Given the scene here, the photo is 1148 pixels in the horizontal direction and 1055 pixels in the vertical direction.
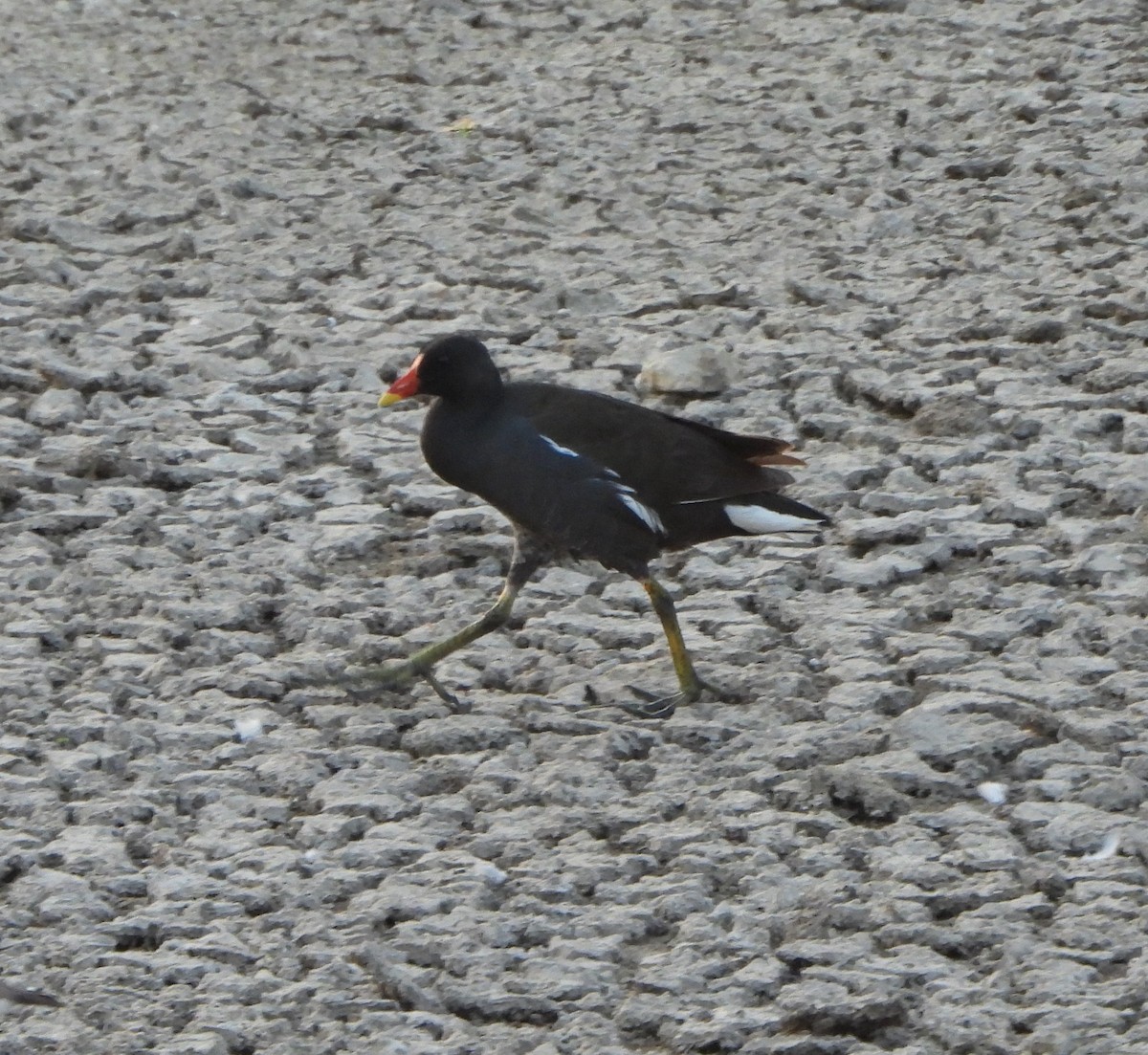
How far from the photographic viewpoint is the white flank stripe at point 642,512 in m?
4.52

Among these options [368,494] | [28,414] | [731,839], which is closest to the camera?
[731,839]

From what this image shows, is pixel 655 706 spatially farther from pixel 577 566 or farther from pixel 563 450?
pixel 577 566

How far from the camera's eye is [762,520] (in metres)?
4.68

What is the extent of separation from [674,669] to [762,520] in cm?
40

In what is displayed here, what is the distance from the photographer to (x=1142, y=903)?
3676 mm

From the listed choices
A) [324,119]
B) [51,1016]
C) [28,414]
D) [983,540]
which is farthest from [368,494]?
[324,119]

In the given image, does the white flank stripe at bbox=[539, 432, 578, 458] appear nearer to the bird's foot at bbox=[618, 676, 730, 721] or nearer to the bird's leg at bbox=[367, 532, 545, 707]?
the bird's leg at bbox=[367, 532, 545, 707]

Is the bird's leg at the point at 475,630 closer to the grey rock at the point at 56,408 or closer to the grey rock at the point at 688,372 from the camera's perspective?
the grey rock at the point at 688,372

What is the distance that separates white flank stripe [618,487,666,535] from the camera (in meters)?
4.52

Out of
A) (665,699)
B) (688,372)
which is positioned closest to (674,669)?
(665,699)

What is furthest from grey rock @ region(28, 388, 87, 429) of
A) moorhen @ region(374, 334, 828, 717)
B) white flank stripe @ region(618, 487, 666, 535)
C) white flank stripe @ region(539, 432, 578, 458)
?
white flank stripe @ region(618, 487, 666, 535)

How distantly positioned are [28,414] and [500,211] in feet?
7.42

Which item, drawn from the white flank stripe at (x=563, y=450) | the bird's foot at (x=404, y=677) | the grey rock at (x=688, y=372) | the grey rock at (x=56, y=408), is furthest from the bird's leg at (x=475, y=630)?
the grey rock at (x=56, y=408)

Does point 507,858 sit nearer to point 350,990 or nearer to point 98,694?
point 350,990
